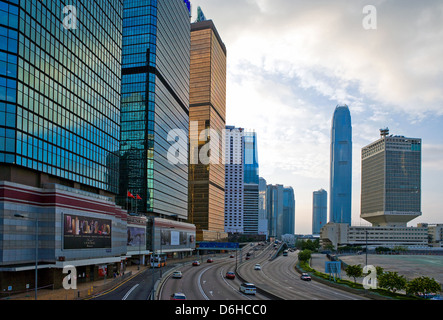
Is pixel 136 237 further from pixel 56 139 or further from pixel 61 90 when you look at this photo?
pixel 61 90

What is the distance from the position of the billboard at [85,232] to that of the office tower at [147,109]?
156ft

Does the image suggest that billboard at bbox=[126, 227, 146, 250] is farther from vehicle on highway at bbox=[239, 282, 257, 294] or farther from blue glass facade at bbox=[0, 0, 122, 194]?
vehicle on highway at bbox=[239, 282, 257, 294]

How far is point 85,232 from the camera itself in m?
68.6

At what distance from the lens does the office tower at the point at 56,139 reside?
5403 centimetres

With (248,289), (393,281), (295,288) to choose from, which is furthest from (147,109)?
(393,281)

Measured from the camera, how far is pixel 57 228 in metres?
59.9

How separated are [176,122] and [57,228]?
104 meters

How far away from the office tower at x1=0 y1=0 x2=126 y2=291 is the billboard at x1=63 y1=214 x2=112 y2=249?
16 centimetres

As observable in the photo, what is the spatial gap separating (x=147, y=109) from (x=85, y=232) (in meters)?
69.4

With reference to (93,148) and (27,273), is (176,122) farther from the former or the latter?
(27,273)

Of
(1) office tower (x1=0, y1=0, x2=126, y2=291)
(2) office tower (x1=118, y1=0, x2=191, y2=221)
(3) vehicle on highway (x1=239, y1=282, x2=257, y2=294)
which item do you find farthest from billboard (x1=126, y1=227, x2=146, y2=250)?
(3) vehicle on highway (x1=239, y1=282, x2=257, y2=294)

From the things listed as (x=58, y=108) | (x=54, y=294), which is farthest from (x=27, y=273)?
(x=58, y=108)

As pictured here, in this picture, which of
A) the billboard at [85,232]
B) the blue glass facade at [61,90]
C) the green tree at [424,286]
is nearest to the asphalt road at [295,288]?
the green tree at [424,286]
